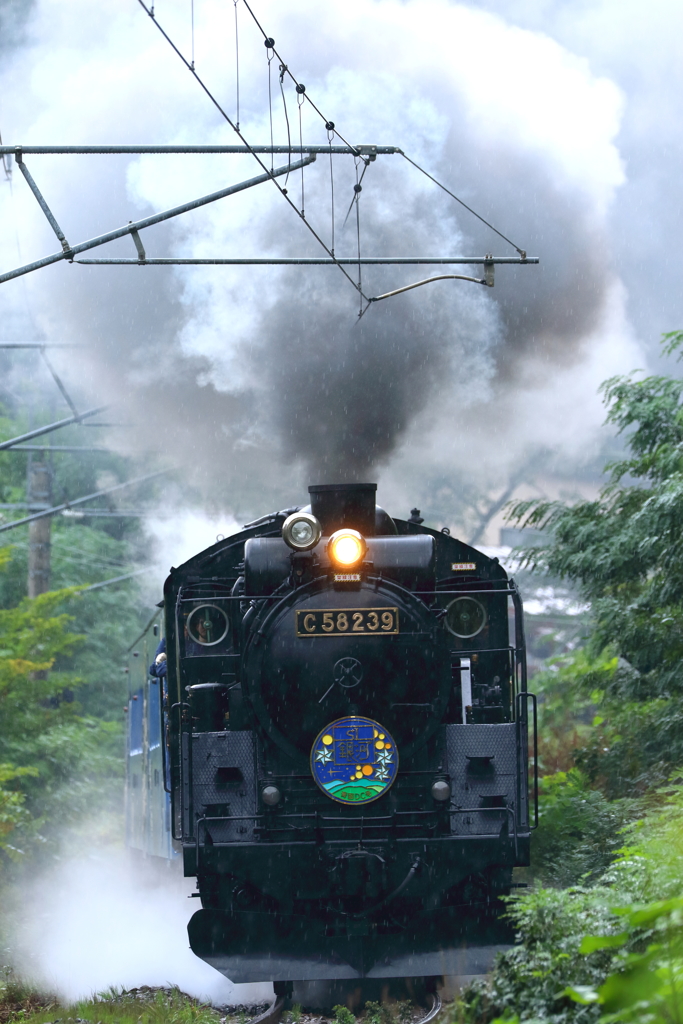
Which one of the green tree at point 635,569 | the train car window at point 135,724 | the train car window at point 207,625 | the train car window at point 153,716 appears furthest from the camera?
the train car window at point 135,724

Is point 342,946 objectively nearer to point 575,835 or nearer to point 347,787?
point 347,787

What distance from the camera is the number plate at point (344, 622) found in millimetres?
6258

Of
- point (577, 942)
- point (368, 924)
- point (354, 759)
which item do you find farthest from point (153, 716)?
point (577, 942)

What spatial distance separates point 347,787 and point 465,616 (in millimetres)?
1366

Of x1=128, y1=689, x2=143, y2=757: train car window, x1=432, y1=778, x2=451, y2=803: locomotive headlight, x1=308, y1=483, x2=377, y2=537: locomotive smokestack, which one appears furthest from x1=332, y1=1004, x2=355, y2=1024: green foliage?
x1=128, y1=689, x2=143, y2=757: train car window

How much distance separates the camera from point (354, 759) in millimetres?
6246

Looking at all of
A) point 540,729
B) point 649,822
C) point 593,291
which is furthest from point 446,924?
point 540,729

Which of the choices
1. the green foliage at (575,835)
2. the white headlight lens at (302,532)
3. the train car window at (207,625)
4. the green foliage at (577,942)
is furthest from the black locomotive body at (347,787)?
the green foliage at (575,835)

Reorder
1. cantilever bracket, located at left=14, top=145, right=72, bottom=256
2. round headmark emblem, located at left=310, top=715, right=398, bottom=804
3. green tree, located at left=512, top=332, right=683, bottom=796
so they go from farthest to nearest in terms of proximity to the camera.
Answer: green tree, located at left=512, top=332, right=683, bottom=796 < cantilever bracket, located at left=14, top=145, right=72, bottom=256 < round headmark emblem, located at left=310, top=715, right=398, bottom=804

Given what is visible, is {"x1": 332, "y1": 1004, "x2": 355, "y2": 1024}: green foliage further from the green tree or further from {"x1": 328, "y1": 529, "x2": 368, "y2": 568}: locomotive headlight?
the green tree

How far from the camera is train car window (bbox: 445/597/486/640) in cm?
699

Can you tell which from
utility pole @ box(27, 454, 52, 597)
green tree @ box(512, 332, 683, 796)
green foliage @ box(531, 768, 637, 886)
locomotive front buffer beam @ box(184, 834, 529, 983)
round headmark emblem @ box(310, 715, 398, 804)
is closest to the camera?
locomotive front buffer beam @ box(184, 834, 529, 983)

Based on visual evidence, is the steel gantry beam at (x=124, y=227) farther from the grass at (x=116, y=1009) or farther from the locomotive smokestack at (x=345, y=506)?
the grass at (x=116, y=1009)

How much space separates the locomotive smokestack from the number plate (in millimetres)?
632
